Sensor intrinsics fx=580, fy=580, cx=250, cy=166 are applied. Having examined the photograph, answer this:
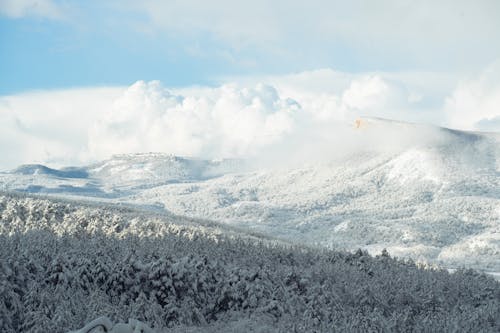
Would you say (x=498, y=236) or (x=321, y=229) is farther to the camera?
(x=321, y=229)

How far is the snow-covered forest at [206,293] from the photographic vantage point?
1050 centimetres

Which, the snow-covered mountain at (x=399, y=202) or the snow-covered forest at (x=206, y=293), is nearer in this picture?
the snow-covered forest at (x=206, y=293)

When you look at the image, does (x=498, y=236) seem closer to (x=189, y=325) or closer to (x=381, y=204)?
(x=381, y=204)

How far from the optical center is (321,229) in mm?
119500

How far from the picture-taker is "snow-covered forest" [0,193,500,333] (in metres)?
10.5

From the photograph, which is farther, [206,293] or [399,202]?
[399,202]

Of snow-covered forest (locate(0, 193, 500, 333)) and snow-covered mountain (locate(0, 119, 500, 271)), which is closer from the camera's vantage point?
snow-covered forest (locate(0, 193, 500, 333))

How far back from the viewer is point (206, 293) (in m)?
12.7

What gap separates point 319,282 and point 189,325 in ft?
15.8

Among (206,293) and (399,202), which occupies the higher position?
(399,202)

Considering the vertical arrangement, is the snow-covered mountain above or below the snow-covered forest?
above

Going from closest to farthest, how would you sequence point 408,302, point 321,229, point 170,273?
point 170,273 < point 408,302 < point 321,229

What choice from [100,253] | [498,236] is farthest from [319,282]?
[498,236]

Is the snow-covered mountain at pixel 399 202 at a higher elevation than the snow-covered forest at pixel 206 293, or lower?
higher
